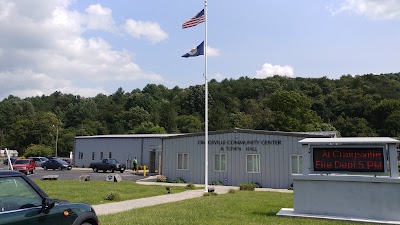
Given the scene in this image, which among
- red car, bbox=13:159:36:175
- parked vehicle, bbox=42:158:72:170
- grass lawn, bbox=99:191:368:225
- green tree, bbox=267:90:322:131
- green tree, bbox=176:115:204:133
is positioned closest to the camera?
grass lawn, bbox=99:191:368:225

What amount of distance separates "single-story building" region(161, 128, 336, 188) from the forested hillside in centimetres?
4070

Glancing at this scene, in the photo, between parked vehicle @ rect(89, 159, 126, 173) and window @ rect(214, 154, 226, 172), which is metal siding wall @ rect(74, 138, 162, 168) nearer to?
parked vehicle @ rect(89, 159, 126, 173)

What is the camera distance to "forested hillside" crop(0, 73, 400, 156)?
78000mm

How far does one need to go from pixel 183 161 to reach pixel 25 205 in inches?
1031

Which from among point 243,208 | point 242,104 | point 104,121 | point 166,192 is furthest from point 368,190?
point 104,121

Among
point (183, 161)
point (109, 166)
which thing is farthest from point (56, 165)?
point (183, 161)

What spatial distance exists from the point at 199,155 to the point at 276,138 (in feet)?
20.4

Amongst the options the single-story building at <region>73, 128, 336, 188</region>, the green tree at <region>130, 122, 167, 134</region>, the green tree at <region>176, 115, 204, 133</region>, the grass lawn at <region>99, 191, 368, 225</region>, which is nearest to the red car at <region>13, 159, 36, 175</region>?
the single-story building at <region>73, 128, 336, 188</region>

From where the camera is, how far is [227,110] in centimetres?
10600

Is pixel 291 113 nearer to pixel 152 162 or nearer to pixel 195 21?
pixel 152 162

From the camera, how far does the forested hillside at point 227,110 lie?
78.0m

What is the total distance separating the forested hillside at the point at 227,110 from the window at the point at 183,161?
133 ft

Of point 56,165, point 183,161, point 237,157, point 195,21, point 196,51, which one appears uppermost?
point 195,21

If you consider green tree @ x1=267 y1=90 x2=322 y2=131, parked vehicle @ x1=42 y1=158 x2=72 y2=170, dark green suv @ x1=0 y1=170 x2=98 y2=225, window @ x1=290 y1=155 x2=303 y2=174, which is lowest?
parked vehicle @ x1=42 y1=158 x2=72 y2=170
